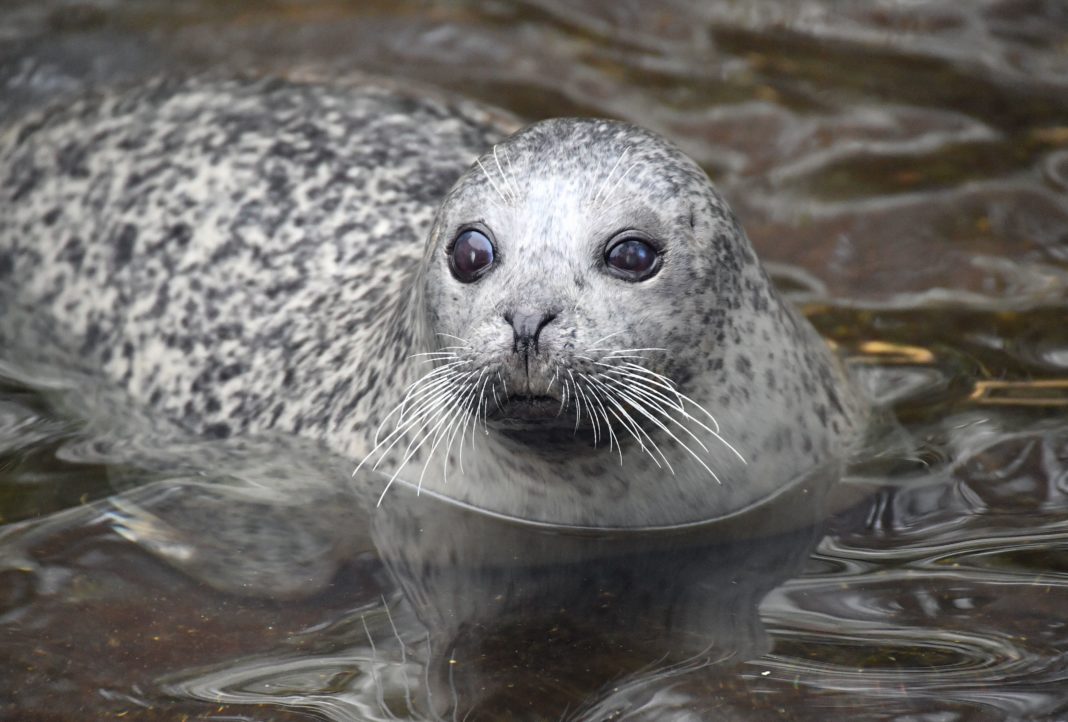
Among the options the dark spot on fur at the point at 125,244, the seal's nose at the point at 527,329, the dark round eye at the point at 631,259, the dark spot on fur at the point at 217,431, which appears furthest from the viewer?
the dark spot on fur at the point at 125,244

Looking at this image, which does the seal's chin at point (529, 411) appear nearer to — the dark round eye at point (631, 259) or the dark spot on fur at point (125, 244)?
the dark round eye at point (631, 259)

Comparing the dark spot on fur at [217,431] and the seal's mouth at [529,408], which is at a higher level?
the seal's mouth at [529,408]

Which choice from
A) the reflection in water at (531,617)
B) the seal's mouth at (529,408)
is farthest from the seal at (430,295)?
the reflection in water at (531,617)

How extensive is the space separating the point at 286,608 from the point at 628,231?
133 centimetres

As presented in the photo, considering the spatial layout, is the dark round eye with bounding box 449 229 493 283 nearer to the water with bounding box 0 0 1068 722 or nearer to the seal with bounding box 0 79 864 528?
the seal with bounding box 0 79 864 528

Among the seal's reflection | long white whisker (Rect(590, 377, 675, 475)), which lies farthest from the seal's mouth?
the seal's reflection

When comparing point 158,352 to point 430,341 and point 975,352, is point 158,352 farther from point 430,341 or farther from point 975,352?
point 975,352

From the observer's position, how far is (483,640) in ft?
12.6

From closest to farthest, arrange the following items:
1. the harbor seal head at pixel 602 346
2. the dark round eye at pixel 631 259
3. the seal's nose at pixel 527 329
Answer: the seal's nose at pixel 527 329
the harbor seal head at pixel 602 346
the dark round eye at pixel 631 259

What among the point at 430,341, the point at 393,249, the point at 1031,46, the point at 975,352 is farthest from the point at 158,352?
the point at 1031,46

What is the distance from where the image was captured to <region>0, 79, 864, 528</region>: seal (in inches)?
159

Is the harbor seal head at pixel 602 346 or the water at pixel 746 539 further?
the harbor seal head at pixel 602 346

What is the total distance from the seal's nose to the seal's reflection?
68 centimetres

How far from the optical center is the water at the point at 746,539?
3.60 m
